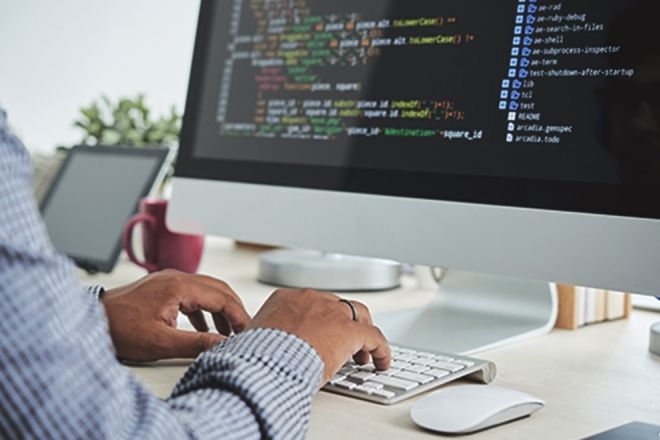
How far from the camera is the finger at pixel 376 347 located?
74 cm

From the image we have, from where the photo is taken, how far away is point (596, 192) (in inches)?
31.3

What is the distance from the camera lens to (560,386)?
2.58ft

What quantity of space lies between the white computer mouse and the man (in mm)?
84

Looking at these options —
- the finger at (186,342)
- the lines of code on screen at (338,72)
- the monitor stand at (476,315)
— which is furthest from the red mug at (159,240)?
the finger at (186,342)

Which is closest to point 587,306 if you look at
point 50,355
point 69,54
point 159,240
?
point 159,240

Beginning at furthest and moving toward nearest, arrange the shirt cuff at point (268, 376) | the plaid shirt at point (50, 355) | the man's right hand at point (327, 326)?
1. the man's right hand at point (327, 326)
2. the shirt cuff at point (268, 376)
3. the plaid shirt at point (50, 355)

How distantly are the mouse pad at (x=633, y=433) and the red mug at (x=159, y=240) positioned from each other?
0.84 m

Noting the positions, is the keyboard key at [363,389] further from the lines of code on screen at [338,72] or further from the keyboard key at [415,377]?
the lines of code on screen at [338,72]

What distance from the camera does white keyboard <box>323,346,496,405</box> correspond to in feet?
2.34

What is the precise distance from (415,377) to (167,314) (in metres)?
0.25

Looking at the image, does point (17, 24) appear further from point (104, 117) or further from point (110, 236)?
point (110, 236)

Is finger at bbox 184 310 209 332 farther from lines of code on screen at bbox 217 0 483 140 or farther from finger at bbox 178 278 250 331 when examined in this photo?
lines of code on screen at bbox 217 0 483 140

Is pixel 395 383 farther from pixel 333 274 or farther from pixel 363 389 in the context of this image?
pixel 333 274

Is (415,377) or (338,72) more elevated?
(338,72)
